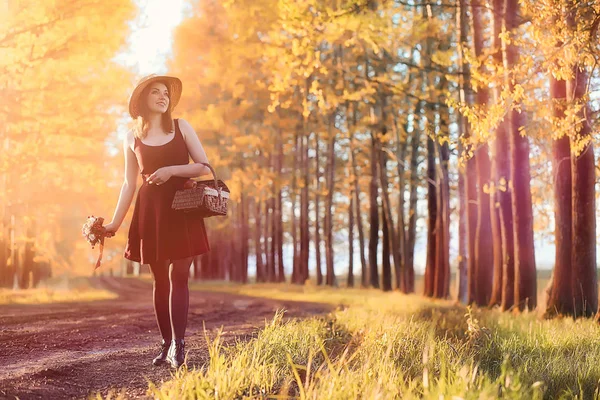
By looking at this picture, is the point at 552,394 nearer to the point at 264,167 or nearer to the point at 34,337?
the point at 34,337

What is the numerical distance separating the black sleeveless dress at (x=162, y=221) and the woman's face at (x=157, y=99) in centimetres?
25

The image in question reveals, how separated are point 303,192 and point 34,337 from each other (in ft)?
56.9

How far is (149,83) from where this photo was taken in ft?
17.8

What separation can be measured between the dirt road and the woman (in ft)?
1.41

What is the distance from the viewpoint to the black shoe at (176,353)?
5113mm

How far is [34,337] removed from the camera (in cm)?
736

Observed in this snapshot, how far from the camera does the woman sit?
5.22 metres

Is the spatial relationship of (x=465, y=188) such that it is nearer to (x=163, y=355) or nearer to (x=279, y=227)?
(x=163, y=355)

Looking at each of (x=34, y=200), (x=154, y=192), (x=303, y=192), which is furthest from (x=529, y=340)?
(x=303, y=192)

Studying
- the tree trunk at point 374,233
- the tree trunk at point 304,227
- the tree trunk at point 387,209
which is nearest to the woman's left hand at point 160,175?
the tree trunk at point 387,209

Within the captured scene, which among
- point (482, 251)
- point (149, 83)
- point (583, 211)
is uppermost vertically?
point (149, 83)

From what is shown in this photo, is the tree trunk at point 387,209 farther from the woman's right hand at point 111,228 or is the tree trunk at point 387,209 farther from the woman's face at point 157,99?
the woman's right hand at point 111,228

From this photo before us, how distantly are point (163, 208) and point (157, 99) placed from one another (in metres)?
0.89

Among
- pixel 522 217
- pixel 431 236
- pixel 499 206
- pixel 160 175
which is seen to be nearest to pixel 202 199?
pixel 160 175
